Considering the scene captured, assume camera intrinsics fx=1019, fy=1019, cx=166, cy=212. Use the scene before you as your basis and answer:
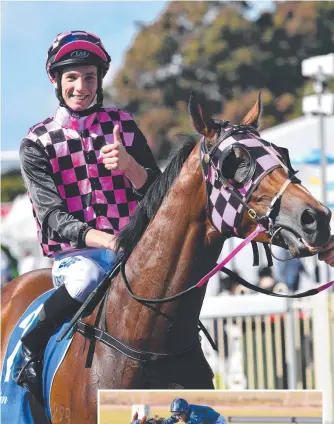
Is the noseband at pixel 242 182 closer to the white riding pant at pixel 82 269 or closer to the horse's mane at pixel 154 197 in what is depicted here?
the horse's mane at pixel 154 197

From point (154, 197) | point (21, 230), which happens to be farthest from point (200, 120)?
point (21, 230)

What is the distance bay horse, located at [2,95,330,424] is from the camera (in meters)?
3.93

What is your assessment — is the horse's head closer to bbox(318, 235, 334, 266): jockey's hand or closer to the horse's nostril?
the horse's nostril

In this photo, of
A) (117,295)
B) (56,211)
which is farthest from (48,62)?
(117,295)

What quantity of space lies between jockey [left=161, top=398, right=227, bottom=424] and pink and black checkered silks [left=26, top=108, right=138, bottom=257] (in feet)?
3.37

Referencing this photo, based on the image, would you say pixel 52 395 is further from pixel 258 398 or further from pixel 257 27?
pixel 257 27

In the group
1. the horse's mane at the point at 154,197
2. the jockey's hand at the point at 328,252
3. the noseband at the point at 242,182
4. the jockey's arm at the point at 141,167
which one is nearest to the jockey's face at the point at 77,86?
the jockey's arm at the point at 141,167

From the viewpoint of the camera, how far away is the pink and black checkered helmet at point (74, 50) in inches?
181

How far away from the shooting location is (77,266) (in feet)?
14.3

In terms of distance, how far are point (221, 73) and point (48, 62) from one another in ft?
111

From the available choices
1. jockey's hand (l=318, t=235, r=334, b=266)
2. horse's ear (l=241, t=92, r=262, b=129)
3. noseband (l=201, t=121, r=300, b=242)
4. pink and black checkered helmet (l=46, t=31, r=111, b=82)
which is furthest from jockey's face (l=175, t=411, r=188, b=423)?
pink and black checkered helmet (l=46, t=31, r=111, b=82)

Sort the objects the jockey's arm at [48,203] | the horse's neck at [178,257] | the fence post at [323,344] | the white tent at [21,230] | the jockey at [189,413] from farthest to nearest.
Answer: the white tent at [21,230]
the fence post at [323,344]
the jockey's arm at [48,203]
the horse's neck at [178,257]
the jockey at [189,413]

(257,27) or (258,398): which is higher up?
(257,27)

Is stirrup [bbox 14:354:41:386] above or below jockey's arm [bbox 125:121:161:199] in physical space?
below
